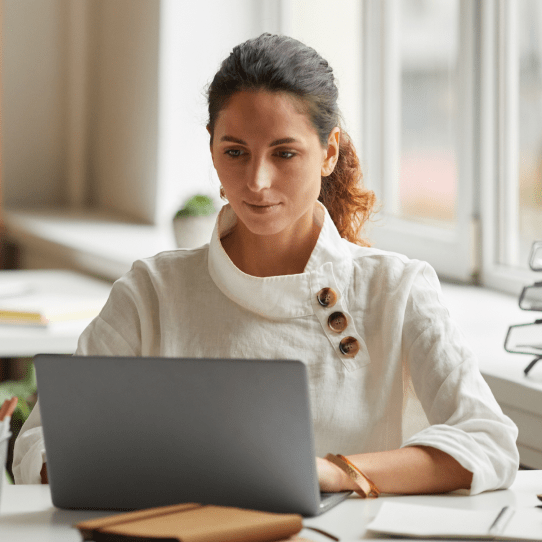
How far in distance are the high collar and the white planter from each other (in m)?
1.03

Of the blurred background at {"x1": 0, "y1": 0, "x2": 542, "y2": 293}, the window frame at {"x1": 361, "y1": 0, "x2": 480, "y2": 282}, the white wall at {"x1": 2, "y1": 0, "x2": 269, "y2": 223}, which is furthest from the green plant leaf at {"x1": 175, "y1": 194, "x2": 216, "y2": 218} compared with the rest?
the white wall at {"x1": 2, "y1": 0, "x2": 269, "y2": 223}

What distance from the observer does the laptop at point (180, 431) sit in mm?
900

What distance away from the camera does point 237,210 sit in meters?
1.31

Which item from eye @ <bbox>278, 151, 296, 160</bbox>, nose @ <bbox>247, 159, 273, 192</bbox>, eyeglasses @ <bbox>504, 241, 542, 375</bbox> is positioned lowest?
eyeglasses @ <bbox>504, 241, 542, 375</bbox>

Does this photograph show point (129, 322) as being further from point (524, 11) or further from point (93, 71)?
point (93, 71)

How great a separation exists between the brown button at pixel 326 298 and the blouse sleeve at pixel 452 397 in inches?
4.4

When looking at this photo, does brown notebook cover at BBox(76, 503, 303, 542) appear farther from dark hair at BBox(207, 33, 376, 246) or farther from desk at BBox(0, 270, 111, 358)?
desk at BBox(0, 270, 111, 358)

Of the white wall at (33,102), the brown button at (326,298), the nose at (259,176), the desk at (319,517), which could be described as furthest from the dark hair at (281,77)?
the white wall at (33,102)

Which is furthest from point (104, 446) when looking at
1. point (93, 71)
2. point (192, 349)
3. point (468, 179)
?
point (93, 71)

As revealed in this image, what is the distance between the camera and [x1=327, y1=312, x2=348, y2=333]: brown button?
135 cm

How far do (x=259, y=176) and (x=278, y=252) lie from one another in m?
0.18

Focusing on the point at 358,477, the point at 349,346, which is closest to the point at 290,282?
the point at 349,346

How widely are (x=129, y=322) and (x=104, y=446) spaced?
437 millimetres

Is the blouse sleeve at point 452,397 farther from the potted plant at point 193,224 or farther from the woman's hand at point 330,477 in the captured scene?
the potted plant at point 193,224
